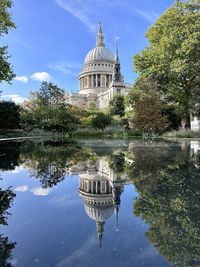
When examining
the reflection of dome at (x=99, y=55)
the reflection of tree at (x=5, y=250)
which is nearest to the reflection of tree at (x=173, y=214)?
the reflection of tree at (x=5, y=250)

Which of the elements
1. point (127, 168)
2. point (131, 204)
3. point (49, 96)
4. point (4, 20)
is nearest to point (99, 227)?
point (131, 204)

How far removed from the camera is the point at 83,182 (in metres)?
4.84

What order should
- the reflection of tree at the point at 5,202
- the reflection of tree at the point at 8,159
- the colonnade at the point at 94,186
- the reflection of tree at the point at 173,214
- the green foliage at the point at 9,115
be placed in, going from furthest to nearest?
1. the green foliage at the point at 9,115
2. the reflection of tree at the point at 8,159
3. the colonnade at the point at 94,186
4. the reflection of tree at the point at 5,202
5. the reflection of tree at the point at 173,214

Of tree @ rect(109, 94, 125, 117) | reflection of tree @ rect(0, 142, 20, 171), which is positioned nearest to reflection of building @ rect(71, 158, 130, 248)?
reflection of tree @ rect(0, 142, 20, 171)

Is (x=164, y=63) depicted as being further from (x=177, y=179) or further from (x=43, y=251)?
(x=43, y=251)

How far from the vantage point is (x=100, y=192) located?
394 cm

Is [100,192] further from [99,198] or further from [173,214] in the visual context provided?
[173,214]

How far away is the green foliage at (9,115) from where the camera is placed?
36344 millimetres

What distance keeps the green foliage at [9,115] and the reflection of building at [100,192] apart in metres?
32.7

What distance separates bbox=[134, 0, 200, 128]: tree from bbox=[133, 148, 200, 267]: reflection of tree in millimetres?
18007

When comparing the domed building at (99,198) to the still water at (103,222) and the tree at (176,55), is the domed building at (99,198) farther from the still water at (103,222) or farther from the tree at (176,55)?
the tree at (176,55)

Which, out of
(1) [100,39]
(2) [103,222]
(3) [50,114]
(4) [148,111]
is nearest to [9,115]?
(3) [50,114]

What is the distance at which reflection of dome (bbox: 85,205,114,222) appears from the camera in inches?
111

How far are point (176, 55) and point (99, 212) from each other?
2160 centimetres
